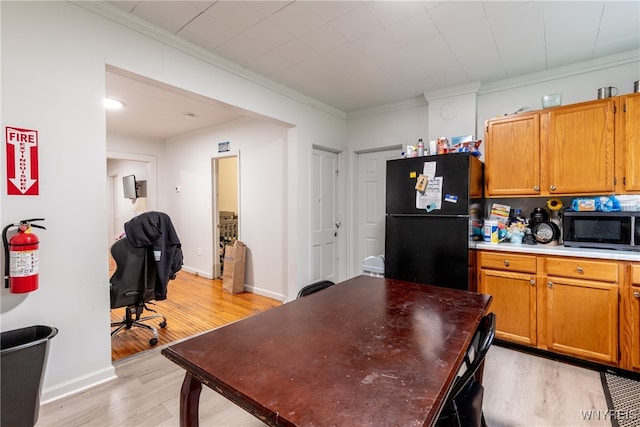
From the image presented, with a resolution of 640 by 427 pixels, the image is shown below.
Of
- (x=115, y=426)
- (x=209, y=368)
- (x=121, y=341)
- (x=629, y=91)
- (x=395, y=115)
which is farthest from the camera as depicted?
(x=395, y=115)

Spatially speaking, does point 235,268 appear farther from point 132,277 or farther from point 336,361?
point 336,361

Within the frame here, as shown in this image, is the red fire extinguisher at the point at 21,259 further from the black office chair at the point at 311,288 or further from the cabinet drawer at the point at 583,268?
the cabinet drawer at the point at 583,268

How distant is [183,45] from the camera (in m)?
2.32

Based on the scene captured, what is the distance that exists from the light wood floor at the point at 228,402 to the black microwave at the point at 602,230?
3.23ft

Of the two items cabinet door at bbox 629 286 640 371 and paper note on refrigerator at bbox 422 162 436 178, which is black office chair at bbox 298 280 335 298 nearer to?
paper note on refrigerator at bbox 422 162 436 178

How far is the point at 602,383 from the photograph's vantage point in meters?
2.04

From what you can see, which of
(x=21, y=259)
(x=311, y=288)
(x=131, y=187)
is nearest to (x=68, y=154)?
(x=21, y=259)

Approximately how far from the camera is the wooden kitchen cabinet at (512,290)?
7.94ft

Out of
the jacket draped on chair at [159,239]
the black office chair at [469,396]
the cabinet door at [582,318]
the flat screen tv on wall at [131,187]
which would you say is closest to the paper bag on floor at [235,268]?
the jacket draped on chair at [159,239]

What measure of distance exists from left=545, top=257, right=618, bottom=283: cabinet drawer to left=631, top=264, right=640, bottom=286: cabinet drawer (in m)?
0.08

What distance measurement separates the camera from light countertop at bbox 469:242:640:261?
6.82 ft

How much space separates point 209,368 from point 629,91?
3728 mm

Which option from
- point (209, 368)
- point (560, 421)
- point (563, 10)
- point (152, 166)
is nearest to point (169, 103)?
point (152, 166)

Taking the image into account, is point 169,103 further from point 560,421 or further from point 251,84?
point 560,421
